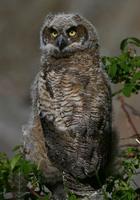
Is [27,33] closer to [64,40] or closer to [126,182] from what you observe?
[64,40]

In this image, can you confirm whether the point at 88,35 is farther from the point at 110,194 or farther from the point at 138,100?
the point at 138,100

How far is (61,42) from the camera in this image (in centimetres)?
480

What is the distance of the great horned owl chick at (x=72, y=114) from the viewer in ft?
14.4

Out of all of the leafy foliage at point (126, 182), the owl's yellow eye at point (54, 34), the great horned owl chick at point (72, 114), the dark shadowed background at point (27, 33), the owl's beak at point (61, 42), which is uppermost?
the dark shadowed background at point (27, 33)

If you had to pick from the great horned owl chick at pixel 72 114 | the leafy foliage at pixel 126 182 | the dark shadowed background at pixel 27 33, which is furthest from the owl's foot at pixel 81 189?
the dark shadowed background at pixel 27 33

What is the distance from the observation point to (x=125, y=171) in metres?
3.71

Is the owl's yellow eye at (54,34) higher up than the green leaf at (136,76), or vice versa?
the owl's yellow eye at (54,34)

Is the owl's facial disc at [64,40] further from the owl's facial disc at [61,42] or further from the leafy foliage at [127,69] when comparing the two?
the leafy foliage at [127,69]

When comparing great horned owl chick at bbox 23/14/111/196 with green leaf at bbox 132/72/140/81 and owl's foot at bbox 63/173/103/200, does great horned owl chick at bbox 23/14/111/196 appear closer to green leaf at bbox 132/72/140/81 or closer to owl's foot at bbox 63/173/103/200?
owl's foot at bbox 63/173/103/200

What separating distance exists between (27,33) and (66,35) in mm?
9409

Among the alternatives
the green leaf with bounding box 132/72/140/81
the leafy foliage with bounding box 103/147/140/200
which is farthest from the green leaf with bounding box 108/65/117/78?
the leafy foliage with bounding box 103/147/140/200

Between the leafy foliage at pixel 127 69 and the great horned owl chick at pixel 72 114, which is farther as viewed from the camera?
the great horned owl chick at pixel 72 114

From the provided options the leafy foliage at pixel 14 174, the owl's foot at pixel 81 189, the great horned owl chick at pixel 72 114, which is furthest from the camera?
the owl's foot at pixel 81 189

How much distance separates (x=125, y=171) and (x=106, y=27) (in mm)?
9686
